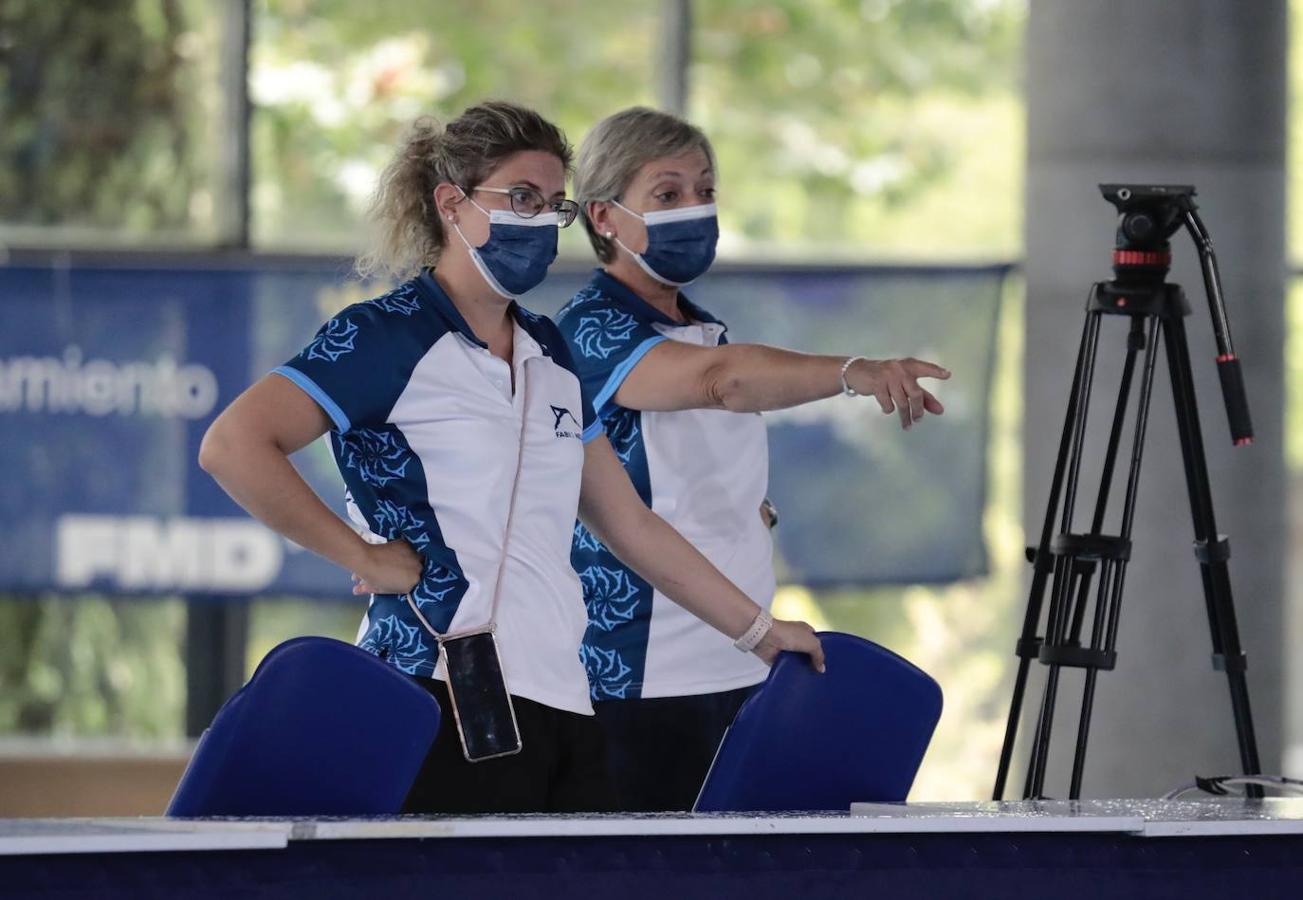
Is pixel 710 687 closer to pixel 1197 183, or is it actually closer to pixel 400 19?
pixel 1197 183

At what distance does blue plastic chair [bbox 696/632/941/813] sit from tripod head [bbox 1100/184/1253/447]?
82 cm

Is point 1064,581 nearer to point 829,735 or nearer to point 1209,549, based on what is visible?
point 1209,549

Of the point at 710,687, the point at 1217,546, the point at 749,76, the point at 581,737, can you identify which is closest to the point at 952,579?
the point at 749,76

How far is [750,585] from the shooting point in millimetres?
2686

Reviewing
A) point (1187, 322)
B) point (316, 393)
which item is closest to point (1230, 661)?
point (1187, 322)

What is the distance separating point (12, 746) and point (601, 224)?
3.31 m

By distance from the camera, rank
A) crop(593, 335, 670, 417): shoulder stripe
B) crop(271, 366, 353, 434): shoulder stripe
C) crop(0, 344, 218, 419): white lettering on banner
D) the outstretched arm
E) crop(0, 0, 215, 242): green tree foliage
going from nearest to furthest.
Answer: crop(271, 366, 353, 434): shoulder stripe → the outstretched arm → crop(593, 335, 670, 417): shoulder stripe → crop(0, 344, 218, 419): white lettering on banner → crop(0, 0, 215, 242): green tree foliage

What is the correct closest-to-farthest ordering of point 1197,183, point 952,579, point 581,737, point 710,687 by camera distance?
point 581,737
point 710,687
point 1197,183
point 952,579

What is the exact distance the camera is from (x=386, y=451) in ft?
7.02

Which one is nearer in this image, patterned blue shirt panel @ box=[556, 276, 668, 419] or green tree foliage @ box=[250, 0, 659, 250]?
patterned blue shirt panel @ box=[556, 276, 668, 419]

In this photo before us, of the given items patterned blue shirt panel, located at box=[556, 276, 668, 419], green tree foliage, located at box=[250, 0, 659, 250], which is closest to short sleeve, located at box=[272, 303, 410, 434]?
patterned blue shirt panel, located at box=[556, 276, 668, 419]

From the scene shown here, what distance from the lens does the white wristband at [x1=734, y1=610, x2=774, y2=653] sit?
238 cm

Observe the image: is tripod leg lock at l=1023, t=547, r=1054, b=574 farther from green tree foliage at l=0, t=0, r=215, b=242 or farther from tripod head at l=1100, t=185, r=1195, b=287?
green tree foliage at l=0, t=0, r=215, b=242

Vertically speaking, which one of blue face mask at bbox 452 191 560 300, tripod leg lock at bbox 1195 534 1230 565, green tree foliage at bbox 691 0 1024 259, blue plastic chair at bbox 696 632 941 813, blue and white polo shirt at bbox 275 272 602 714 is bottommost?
blue plastic chair at bbox 696 632 941 813
